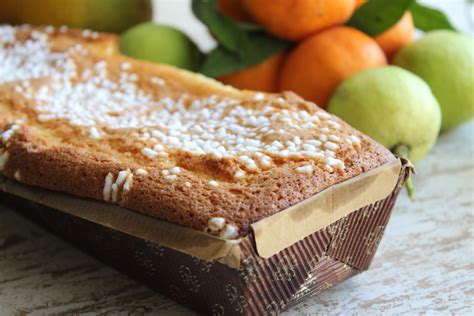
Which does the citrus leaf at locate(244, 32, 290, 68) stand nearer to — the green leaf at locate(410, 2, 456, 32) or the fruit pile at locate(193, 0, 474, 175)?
the fruit pile at locate(193, 0, 474, 175)

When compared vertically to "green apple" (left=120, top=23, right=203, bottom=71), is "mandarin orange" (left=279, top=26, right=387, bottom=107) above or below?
above

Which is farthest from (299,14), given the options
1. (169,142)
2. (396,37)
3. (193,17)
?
(193,17)

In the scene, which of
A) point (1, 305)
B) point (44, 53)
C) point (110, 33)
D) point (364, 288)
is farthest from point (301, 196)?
point (110, 33)

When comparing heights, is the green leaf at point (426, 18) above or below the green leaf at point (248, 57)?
above

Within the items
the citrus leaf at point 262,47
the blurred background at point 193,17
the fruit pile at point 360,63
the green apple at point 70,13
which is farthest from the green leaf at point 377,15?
the blurred background at point 193,17

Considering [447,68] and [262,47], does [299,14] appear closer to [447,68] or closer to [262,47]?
[262,47]

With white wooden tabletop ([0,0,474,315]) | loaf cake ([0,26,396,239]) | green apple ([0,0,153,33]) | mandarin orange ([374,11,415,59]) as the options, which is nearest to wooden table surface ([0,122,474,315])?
white wooden tabletop ([0,0,474,315])

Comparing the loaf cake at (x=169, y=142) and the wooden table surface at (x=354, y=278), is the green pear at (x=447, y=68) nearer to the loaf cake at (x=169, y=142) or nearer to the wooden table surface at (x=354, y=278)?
the wooden table surface at (x=354, y=278)

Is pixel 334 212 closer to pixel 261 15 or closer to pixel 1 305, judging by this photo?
pixel 1 305
